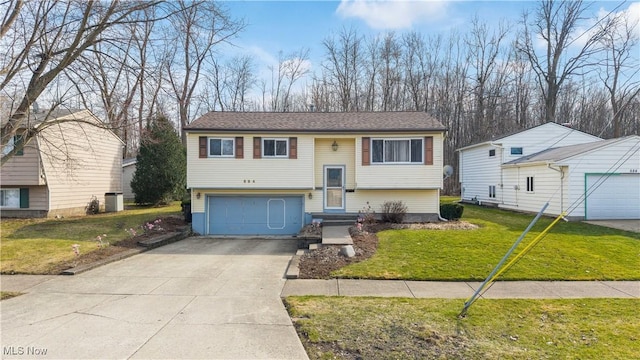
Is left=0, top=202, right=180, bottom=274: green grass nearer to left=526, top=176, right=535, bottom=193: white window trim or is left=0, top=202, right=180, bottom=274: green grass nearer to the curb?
the curb

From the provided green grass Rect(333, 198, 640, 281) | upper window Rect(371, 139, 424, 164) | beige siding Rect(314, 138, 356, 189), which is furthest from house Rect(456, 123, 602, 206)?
beige siding Rect(314, 138, 356, 189)

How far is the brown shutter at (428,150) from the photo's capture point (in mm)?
14188

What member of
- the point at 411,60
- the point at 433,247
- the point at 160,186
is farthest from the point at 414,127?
the point at 411,60

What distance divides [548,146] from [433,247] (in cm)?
1491

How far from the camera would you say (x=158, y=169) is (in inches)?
830

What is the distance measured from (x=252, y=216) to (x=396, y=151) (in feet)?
22.2

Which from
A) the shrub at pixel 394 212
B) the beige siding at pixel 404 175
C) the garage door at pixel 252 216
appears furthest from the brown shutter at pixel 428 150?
the garage door at pixel 252 216

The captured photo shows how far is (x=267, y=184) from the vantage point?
14438 mm

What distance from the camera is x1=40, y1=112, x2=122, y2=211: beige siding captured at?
16.1 meters

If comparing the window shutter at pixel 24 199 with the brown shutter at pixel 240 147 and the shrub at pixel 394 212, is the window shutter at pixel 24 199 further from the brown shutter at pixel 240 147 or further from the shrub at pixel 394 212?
the shrub at pixel 394 212

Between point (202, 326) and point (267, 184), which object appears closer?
point (202, 326)

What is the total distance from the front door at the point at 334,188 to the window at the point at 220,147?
414 centimetres

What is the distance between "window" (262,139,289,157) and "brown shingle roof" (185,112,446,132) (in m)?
0.49

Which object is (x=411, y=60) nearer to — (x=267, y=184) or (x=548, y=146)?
(x=548, y=146)
